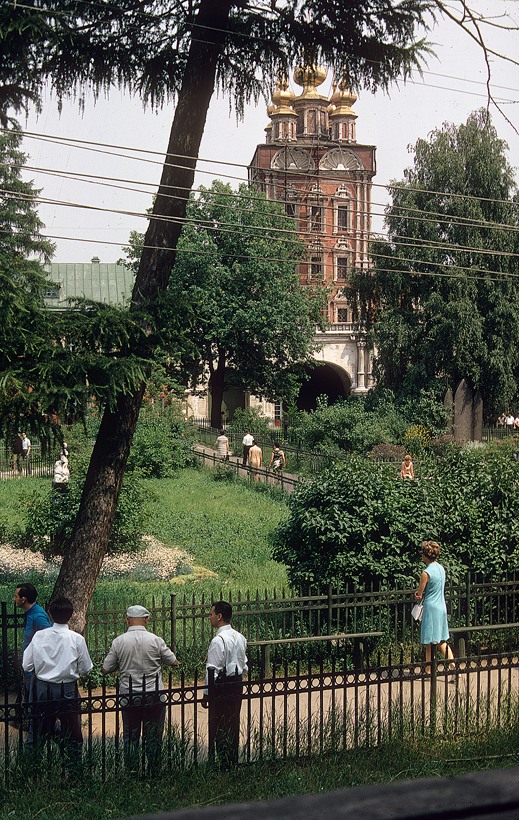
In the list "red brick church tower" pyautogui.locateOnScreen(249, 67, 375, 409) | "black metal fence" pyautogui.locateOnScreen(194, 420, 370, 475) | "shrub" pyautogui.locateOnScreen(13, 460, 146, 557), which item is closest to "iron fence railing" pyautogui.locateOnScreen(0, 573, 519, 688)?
"shrub" pyautogui.locateOnScreen(13, 460, 146, 557)

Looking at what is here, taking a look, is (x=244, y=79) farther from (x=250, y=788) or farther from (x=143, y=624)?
(x=250, y=788)

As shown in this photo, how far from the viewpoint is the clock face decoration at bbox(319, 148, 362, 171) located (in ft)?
168

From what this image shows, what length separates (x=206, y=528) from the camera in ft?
61.6

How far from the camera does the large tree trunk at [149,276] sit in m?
9.36

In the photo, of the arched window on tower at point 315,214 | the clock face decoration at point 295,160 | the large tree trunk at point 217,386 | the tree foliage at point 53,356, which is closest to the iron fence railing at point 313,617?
the tree foliage at point 53,356

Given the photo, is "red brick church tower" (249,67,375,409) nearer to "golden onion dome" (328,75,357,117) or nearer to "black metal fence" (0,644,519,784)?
"golden onion dome" (328,75,357,117)

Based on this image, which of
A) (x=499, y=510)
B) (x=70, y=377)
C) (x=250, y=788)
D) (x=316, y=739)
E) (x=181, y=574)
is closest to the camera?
(x=250, y=788)

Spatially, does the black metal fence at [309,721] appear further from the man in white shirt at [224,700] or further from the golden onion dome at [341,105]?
the golden onion dome at [341,105]

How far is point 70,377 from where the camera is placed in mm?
8094

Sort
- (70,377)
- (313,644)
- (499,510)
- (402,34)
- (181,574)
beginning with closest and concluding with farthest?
1. (70,377)
2. (313,644)
3. (402,34)
4. (499,510)
5. (181,574)

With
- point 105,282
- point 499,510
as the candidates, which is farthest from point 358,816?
point 105,282

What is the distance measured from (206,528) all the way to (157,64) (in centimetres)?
1072

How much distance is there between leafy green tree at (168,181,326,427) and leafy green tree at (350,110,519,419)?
6.15 meters

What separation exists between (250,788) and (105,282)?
48.1 metres
